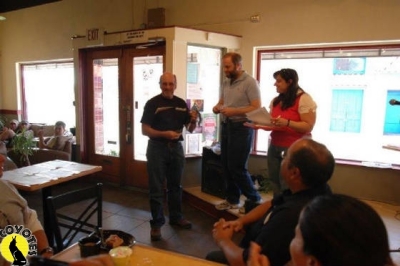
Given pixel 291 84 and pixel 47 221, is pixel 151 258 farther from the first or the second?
pixel 291 84

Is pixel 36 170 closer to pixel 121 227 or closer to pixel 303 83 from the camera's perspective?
pixel 121 227

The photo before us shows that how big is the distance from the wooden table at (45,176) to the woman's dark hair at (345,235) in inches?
79.7

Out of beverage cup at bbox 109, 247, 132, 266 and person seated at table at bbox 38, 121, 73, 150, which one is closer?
beverage cup at bbox 109, 247, 132, 266

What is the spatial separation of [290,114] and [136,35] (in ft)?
7.70

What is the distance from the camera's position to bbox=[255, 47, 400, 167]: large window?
148 inches

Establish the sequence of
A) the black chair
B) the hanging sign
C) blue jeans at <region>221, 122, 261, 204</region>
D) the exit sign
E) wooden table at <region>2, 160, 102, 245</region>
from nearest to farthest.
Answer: the black chair → wooden table at <region>2, 160, 102, 245</region> → blue jeans at <region>221, 122, 261, 204</region> → the hanging sign → the exit sign

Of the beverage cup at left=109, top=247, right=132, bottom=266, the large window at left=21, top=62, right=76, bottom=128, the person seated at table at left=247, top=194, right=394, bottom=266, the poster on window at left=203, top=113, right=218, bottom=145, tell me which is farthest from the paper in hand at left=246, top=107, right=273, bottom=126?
the large window at left=21, top=62, right=76, bottom=128

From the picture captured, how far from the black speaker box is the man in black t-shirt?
765mm

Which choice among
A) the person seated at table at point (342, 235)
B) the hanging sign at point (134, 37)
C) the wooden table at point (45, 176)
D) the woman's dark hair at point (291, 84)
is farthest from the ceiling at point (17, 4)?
the person seated at table at point (342, 235)

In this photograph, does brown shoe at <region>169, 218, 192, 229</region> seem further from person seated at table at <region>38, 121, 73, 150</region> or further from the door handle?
person seated at table at <region>38, 121, 73, 150</region>

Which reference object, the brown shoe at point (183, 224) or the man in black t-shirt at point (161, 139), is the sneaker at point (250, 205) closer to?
the brown shoe at point (183, 224)

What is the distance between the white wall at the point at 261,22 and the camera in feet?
12.0

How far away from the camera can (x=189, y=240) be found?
3.11 metres

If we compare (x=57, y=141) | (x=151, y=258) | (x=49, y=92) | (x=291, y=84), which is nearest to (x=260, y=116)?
(x=291, y=84)
